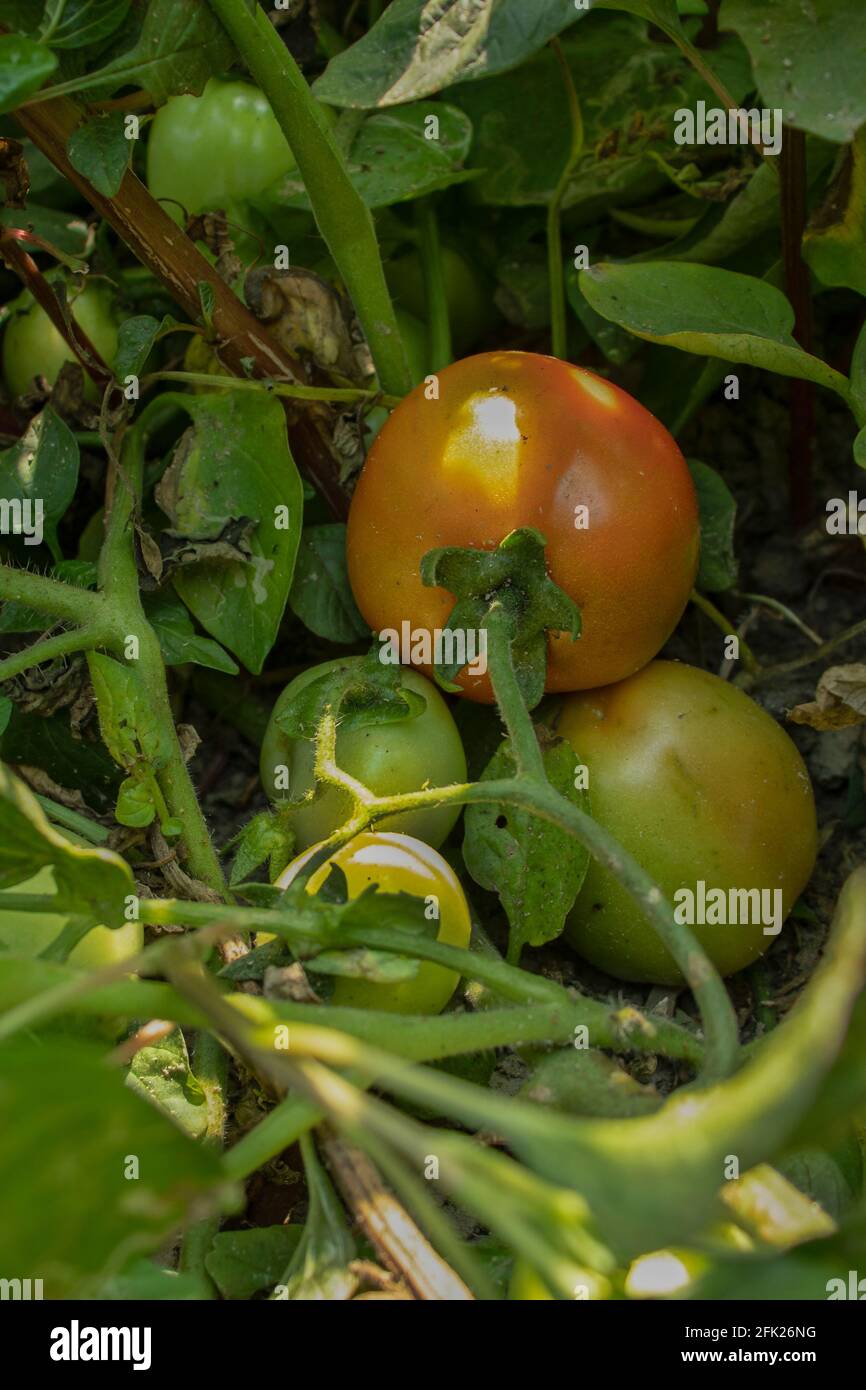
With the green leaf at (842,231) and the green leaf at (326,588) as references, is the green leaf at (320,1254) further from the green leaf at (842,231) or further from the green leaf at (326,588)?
the green leaf at (842,231)

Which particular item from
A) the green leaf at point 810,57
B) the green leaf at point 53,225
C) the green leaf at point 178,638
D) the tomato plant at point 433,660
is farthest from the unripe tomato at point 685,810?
the green leaf at point 53,225

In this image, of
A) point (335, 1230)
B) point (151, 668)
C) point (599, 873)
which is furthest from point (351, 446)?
point (335, 1230)

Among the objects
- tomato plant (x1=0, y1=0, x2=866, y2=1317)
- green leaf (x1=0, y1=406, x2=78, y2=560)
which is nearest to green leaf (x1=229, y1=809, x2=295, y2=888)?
→ tomato plant (x1=0, y1=0, x2=866, y2=1317)

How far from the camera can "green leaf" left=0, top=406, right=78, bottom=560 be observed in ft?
2.89

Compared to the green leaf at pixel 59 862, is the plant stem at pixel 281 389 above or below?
above

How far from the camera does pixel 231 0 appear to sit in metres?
0.75

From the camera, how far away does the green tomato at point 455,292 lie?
105 centimetres

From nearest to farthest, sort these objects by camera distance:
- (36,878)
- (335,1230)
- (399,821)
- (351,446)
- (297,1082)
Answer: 1. (297,1082)
2. (335,1230)
3. (36,878)
4. (399,821)
5. (351,446)

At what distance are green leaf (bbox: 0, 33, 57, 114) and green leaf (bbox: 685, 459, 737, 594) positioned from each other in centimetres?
50

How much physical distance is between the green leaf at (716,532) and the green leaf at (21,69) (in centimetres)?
50

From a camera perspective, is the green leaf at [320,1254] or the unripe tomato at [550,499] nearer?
the green leaf at [320,1254]

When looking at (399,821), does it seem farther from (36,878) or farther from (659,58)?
(659,58)

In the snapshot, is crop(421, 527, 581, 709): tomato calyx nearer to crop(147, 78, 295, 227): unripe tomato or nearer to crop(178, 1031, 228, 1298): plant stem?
crop(178, 1031, 228, 1298): plant stem

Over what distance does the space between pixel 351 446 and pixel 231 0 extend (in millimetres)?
289
